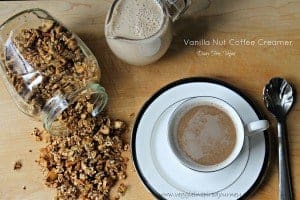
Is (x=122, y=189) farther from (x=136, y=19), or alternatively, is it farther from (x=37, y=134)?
(x=136, y=19)

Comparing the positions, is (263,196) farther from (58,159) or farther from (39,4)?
(39,4)

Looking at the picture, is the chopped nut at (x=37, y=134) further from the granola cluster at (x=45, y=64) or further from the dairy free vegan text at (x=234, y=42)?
the dairy free vegan text at (x=234, y=42)

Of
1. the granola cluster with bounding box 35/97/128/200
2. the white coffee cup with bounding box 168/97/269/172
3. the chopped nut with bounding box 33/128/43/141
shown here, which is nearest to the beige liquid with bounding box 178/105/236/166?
the white coffee cup with bounding box 168/97/269/172

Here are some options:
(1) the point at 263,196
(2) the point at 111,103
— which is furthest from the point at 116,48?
(1) the point at 263,196

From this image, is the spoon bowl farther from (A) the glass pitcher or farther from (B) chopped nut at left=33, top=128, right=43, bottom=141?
(B) chopped nut at left=33, top=128, right=43, bottom=141


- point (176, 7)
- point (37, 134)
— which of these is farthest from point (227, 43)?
point (37, 134)

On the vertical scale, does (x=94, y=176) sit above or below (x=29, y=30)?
below
